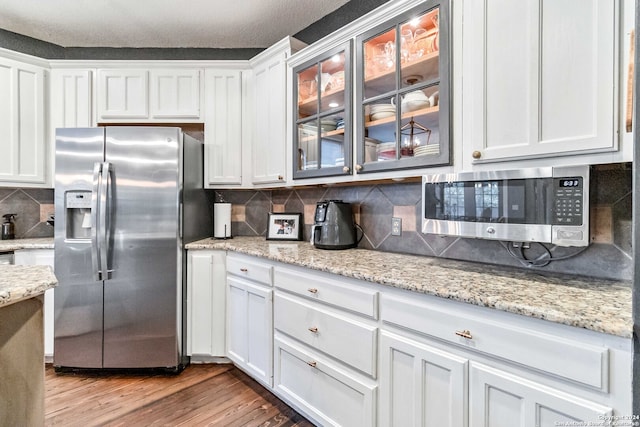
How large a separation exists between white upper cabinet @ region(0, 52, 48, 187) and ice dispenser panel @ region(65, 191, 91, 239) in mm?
705

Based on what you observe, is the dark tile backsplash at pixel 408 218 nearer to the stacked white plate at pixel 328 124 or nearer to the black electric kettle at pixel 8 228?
the black electric kettle at pixel 8 228

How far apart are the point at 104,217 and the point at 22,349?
1324mm

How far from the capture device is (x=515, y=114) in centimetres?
123

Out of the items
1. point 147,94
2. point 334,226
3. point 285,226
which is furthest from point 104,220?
point 334,226

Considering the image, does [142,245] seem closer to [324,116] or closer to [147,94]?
[147,94]

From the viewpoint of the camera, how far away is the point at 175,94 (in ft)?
8.78

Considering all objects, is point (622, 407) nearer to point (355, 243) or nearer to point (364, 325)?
point (364, 325)

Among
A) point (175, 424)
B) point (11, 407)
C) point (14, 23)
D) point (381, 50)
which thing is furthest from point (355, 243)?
point (14, 23)

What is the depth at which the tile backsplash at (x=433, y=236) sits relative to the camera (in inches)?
48.4

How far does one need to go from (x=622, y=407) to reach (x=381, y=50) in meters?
1.75

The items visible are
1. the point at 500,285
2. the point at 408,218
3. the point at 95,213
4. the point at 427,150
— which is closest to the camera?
the point at 500,285

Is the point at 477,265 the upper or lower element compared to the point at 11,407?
upper

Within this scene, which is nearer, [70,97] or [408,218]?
[408,218]

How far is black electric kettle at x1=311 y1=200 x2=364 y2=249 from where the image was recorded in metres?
2.06
